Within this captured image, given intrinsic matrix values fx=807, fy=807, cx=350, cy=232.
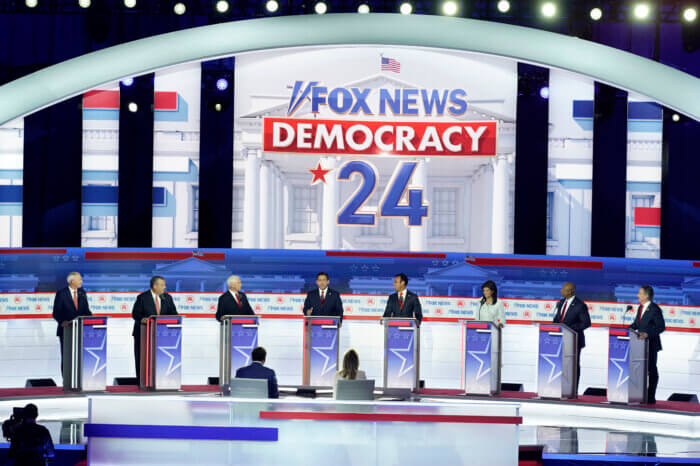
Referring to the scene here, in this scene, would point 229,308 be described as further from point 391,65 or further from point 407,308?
point 391,65

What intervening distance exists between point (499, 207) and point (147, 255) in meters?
5.05

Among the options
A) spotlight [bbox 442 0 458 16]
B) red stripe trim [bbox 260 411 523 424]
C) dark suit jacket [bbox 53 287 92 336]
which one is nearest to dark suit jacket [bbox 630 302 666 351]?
red stripe trim [bbox 260 411 523 424]

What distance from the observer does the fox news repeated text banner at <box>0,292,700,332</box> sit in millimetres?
11617

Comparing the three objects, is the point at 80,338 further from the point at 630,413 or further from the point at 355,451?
the point at 630,413

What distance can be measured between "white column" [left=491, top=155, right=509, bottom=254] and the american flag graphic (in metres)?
1.89

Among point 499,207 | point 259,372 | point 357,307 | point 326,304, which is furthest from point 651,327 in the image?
point 357,307

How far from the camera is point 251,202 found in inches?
456

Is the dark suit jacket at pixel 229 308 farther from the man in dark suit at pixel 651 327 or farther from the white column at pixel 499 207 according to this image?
the man in dark suit at pixel 651 327

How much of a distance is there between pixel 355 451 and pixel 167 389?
3805 millimetres

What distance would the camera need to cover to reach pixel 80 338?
877 cm

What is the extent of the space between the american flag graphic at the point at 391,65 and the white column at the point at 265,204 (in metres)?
2.16

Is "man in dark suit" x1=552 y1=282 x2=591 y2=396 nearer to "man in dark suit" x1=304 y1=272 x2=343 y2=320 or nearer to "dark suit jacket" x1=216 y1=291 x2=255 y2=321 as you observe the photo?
"man in dark suit" x1=304 y1=272 x2=343 y2=320

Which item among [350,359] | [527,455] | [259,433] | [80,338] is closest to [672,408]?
[527,455]

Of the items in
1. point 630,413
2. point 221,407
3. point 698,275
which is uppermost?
point 698,275
